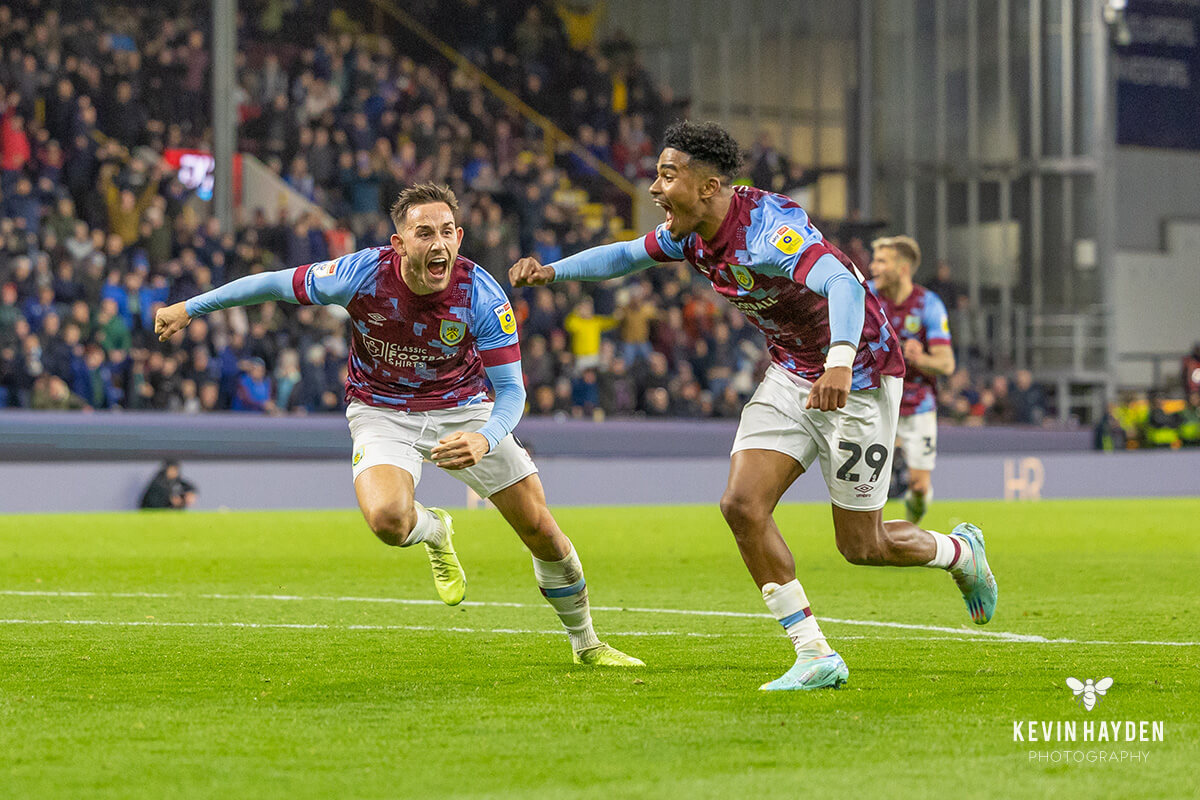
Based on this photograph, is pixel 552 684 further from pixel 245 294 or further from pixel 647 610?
pixel 647 610

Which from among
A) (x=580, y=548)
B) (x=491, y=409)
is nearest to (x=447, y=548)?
(x=491, y=409)

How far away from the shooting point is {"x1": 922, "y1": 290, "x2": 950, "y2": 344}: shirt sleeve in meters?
13.2

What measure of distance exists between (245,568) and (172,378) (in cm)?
811

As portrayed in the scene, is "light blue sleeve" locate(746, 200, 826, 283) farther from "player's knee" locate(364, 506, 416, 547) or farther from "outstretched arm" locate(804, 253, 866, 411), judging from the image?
"player's knee" locate(364, 506, 416, 547)

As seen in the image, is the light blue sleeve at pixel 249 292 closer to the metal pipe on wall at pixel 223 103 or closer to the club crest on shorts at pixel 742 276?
the club crest on shorts at pixel 742 276

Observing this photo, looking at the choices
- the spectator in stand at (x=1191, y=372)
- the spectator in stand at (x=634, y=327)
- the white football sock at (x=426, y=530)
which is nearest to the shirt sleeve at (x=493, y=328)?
the white football sock at (x=426, y=530)

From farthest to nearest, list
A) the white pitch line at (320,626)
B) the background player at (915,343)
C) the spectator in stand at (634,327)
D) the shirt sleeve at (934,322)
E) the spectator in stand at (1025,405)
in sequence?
the spectator in stand at (1025,405) → the spectator in stand at (634,327) → the shirt sleeve at (934,322) → the background player at (915,343) → the white pitch line at (320,626)

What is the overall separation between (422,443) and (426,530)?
402mm

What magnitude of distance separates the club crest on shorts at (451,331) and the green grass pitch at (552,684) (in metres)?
1.43

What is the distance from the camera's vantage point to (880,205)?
36812 mm

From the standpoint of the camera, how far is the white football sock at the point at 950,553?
7438 mm

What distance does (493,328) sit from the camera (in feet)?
23.8

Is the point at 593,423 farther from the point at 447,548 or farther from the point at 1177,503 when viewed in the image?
the point at 447,548
